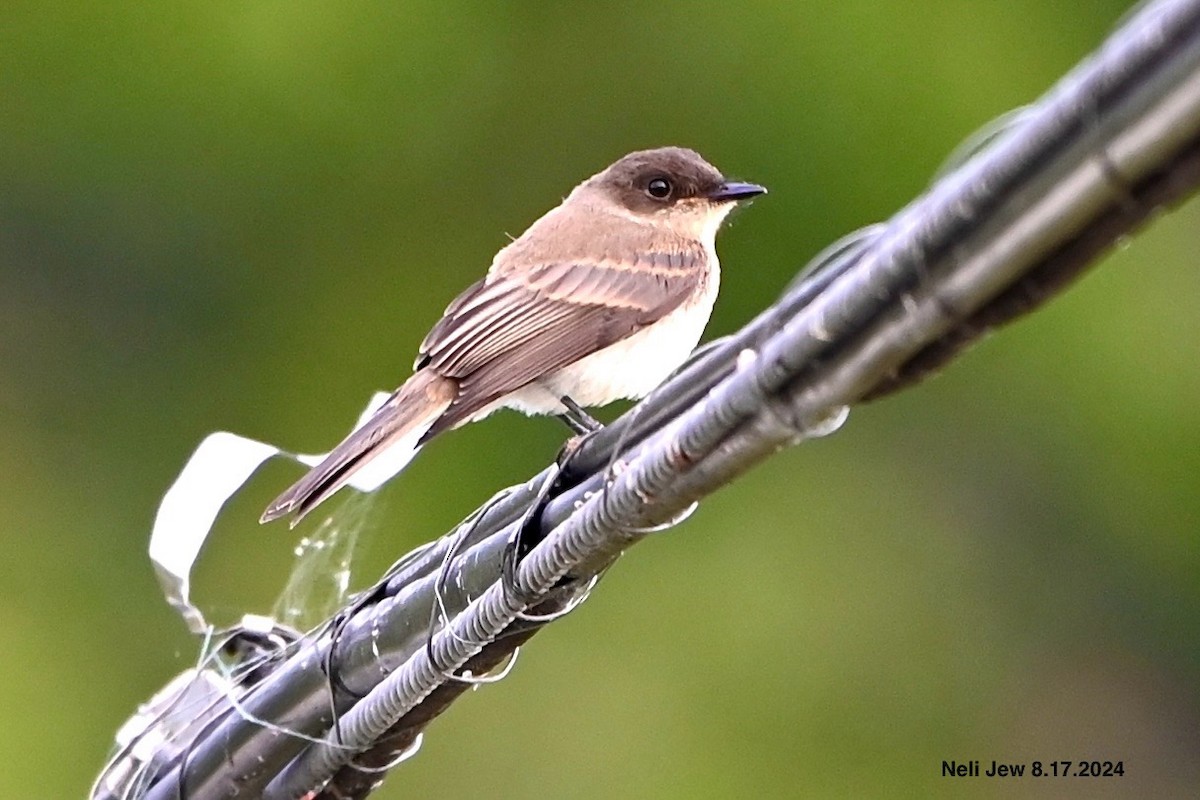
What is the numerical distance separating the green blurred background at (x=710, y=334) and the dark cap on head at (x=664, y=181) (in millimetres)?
3534

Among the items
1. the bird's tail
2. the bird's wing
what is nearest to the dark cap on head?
the bird's wing

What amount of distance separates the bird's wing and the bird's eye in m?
0.32

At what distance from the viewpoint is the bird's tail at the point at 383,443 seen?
3.35 m

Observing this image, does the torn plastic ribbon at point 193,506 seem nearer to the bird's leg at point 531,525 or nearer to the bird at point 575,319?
the bird at point 575,319

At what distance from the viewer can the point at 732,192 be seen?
4625 millimetres

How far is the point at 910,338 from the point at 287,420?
7138 mm

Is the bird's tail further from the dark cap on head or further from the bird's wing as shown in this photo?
the dark cap on head

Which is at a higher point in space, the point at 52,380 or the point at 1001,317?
the point at 52,380

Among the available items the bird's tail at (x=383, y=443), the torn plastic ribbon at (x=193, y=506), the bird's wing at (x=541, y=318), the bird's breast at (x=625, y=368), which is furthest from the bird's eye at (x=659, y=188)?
the torn plastic ribbon at (x=193, y=506)

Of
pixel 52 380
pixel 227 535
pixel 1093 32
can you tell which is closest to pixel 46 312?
pixel 52 380

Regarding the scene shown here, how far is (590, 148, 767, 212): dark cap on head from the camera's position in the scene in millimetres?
4684

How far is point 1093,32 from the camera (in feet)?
30.6

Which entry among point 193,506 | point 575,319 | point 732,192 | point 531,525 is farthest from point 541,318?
point 531,525

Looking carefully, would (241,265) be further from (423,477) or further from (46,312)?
(423,477)
